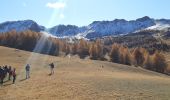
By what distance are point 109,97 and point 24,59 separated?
6292cm

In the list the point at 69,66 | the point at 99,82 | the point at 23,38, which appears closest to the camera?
the point at 99,82

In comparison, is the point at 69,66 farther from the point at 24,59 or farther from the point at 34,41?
the point at 34,41

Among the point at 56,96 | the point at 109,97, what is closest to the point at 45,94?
the point at 56,96

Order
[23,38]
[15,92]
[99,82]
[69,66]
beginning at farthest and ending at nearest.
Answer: [23,38] < [69,66] < [99,82] < [15,92]

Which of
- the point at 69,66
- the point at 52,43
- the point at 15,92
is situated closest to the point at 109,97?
the point at 15,92

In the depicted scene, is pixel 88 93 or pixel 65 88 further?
pixel 65 88

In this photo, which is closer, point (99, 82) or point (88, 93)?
point (88, 93)

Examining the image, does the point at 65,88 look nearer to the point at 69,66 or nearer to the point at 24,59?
Result: the point at 69,66

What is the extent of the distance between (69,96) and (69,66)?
159 ft

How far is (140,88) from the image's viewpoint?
49406 mm

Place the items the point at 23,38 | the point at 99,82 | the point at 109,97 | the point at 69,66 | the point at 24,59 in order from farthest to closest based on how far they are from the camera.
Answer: the point at 23,38, the point at 24,59, the point at 69,66, the point at 99,82, the point at 109,97

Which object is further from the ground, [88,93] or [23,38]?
[23,38]

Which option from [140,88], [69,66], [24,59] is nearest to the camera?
[140,88]

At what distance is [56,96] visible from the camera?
41938 millimetres
